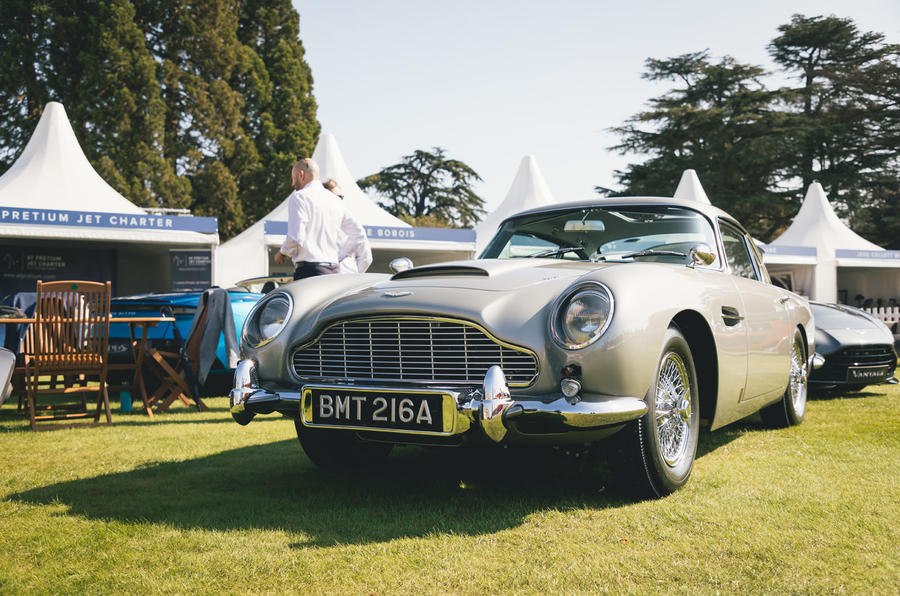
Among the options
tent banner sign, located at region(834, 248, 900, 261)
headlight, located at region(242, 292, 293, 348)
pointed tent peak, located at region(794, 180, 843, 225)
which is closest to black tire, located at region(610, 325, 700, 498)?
headlight, located at region(242, 292, 293, 348)

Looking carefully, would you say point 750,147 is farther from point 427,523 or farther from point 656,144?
point 427,523

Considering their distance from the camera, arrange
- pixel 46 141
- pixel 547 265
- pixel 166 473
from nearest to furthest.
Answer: pixel 547 265
pixel 166 473
pixel 46 141

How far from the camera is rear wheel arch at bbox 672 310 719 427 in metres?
3.36

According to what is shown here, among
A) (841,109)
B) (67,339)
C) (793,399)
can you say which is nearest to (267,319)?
(67,339)

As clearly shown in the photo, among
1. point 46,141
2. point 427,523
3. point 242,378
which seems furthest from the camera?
point 46,141

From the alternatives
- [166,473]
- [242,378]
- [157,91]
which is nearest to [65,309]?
[166,473]

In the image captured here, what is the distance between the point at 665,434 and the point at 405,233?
13.1m

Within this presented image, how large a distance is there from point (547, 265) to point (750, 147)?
117 ft

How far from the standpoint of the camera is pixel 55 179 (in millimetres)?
13930

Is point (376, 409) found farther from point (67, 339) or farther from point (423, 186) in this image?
point (423, 186)

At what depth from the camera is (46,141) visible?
47.0 ft

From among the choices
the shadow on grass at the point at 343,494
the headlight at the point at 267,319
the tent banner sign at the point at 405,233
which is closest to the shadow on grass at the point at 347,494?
the shadow on grass at the point at 343,494

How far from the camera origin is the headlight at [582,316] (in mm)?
2725

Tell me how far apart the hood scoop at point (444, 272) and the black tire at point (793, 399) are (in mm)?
2500
